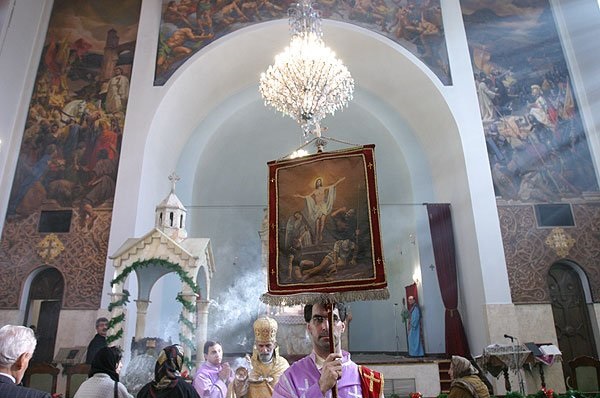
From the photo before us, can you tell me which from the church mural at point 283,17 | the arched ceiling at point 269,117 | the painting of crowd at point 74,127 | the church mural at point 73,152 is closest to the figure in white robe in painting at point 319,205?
the church mural at point 73,152

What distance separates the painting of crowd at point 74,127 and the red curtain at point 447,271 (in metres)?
7.54

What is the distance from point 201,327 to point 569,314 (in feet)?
25.2

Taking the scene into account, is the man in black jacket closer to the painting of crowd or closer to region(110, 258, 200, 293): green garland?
region(110, 258, 200, 293): green garland

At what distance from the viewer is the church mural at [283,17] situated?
11.8 meters

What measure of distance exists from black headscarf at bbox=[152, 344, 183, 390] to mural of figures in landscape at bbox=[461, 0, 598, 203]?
9082 mm

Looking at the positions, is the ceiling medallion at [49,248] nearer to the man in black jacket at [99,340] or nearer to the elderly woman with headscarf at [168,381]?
the man in black jacket at [99,340]

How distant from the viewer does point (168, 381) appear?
331 cm

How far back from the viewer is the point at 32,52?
1174cm

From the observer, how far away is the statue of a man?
395 cm

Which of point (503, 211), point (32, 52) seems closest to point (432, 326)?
point (503, 211)

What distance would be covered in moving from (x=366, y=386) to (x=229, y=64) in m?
11.1

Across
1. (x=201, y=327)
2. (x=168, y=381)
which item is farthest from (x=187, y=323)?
(x=168, y=381)

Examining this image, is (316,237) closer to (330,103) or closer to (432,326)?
(330,103)

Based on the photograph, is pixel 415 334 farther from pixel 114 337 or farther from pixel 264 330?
pixel 264 330
